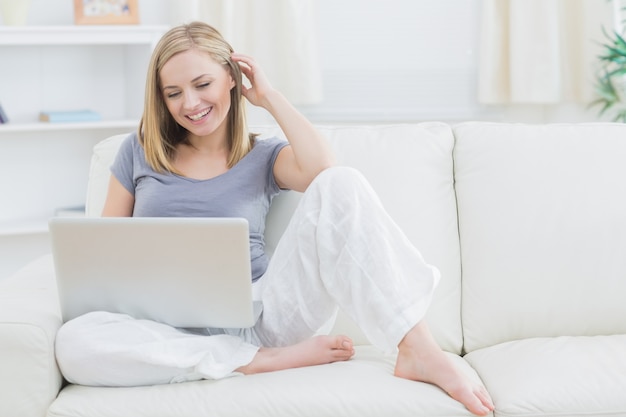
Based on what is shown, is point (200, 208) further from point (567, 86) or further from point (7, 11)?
point (567, 86)

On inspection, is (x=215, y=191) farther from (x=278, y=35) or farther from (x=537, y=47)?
(x=537, y=47)

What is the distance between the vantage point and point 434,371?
5.77 ft

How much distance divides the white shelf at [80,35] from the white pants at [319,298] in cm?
188

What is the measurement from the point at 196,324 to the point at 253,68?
2.23ft

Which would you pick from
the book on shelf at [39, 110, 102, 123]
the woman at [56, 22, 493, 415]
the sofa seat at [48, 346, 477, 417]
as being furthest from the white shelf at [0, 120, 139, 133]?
the sofa seat at [48, 346, 477, 417]

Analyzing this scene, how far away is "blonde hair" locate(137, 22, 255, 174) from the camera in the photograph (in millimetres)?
2127

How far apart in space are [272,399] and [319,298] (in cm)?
26

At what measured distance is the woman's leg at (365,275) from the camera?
1.76 meters

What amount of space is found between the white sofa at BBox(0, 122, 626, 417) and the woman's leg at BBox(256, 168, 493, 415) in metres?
0.07

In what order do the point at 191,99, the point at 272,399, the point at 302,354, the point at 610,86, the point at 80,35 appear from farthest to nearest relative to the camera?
the point at 610,86 → the point at 80,35 → the point at 191,99 → the point at 302,354 → the point at 272,399

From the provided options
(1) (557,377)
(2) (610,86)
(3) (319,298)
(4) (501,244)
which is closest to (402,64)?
(2) (610,86)

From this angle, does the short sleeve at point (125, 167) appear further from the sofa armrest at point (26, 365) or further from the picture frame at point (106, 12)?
the picture frame at point (106, 12)

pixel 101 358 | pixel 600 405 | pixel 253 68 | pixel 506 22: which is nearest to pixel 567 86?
pixel 506 22

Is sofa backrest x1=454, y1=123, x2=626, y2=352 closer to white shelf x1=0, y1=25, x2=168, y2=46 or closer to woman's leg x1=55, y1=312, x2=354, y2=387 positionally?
woman's leg x1=55, y1=312, x2=354, y2=387
